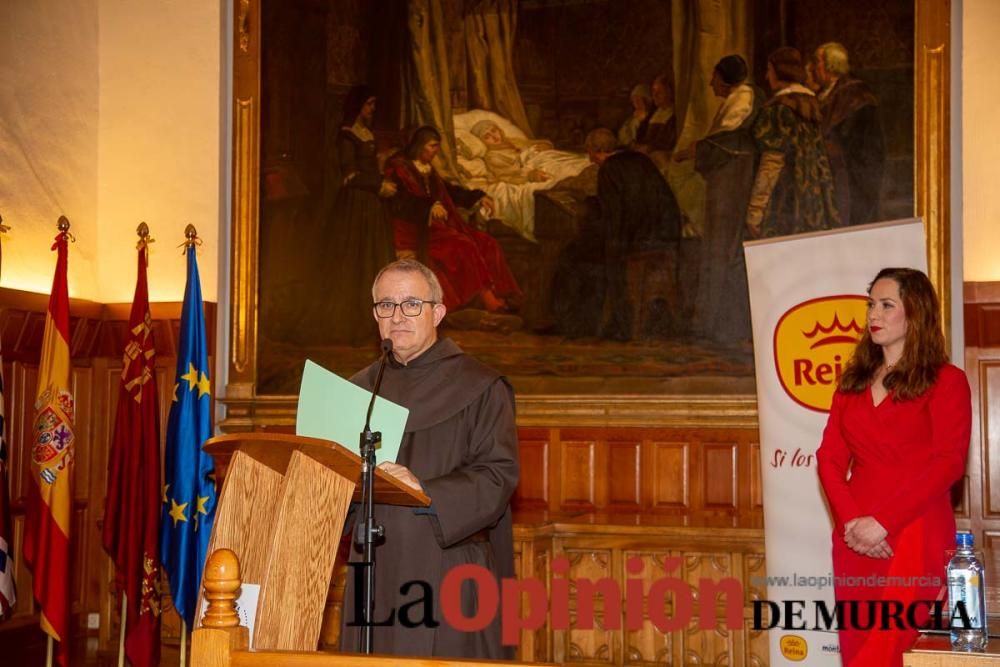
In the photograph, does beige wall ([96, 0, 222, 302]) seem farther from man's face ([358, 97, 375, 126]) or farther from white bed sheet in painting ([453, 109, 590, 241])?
white bed sheet in painting ([453, 109, 590, 241])

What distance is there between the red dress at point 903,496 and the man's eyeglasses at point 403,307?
1.68 m

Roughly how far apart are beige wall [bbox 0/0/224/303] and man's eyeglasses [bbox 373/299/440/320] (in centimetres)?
518

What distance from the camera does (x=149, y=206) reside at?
28.9ft

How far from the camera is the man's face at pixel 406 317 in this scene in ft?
12.3

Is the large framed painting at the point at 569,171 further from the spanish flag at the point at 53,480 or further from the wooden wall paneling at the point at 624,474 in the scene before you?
the spanish flag at the point at 53,480

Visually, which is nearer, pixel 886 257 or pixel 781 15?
pixel 886 257

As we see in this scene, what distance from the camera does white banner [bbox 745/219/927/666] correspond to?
5.48 meters

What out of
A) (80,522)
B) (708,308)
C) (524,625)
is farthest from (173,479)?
(708,308)

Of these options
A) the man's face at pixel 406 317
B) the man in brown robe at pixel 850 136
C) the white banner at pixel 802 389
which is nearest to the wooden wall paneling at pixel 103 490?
the white banner at pixel 802 389

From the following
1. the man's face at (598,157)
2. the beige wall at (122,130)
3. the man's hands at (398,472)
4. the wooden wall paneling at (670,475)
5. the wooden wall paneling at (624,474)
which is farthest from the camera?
the beige wall at (122,130)

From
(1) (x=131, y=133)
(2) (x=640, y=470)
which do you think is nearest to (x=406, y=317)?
(2) (x=640, y=470)

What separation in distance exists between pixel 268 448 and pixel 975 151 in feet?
18.6

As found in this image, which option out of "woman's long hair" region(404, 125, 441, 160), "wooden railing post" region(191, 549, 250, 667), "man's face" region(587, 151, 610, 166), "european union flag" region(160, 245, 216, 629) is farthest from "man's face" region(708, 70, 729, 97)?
"wooden railing post" region(191, 549, 250, 667)

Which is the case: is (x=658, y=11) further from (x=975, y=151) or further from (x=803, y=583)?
(x=803, y=583)
